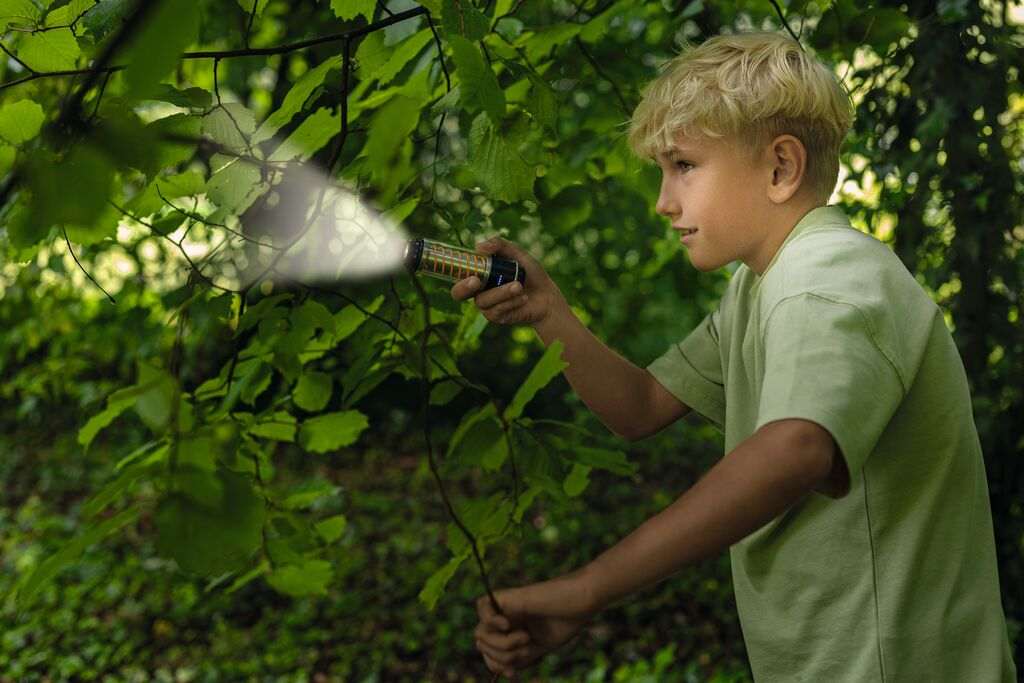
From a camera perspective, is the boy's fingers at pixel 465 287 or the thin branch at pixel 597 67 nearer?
the boy's fingers at pixel 465 287

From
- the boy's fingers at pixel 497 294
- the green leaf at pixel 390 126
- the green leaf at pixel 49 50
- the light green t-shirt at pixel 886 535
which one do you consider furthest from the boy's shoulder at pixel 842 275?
the green leaf at pixel 49 50

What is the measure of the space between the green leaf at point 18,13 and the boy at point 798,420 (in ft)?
2.26

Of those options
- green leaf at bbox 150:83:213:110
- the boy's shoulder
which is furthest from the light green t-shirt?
green leaf at bbox 150:83:213:110

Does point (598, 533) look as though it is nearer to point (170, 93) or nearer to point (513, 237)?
point (513, 237)

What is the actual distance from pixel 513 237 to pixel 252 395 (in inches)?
26.2

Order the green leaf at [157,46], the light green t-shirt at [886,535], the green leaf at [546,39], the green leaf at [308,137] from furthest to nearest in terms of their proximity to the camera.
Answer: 1. the green leaf at [546,39]
2. the green leaf at [308,137]
3. the light green t-shirt at [886,535]
4. the green leaf at [157,46]

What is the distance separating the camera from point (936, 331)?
48.9 inches

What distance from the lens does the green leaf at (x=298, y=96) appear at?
4.98ft

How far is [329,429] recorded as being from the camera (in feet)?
5.57

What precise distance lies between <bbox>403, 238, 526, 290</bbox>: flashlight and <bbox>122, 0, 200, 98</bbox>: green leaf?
830mm

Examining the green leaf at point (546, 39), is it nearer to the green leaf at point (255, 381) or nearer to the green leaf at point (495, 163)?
the green leaf at point (495, 163)

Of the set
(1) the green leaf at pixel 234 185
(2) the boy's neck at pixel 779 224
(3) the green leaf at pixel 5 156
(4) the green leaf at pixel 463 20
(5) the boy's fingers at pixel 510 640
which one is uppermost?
(4) the green leaf at pixel 463 20

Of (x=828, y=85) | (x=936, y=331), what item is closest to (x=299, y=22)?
(x=828, y=85)

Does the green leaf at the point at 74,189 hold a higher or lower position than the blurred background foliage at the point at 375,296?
higher
